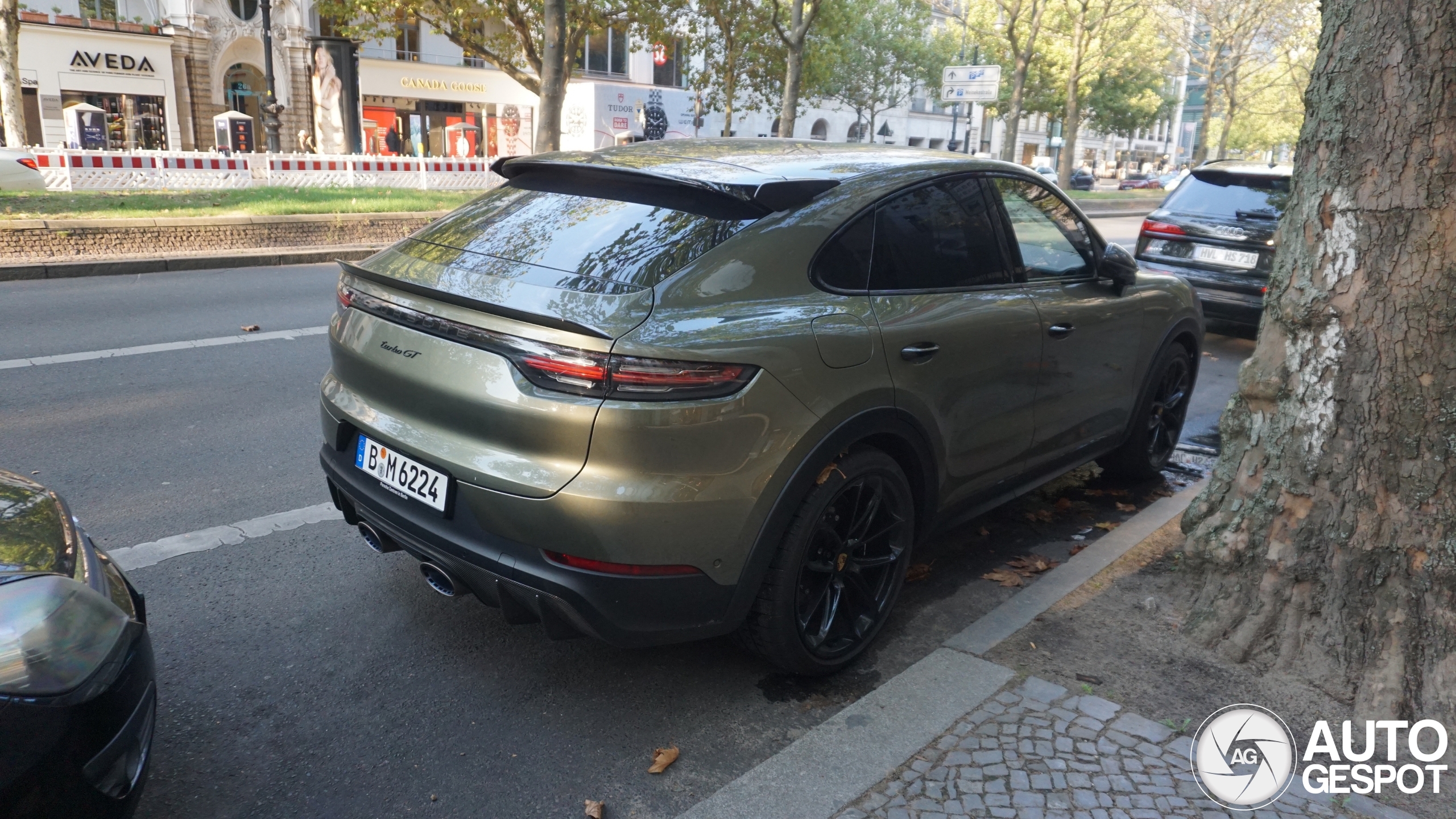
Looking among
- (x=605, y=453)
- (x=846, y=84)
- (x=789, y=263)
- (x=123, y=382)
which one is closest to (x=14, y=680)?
(x=605, y=453)

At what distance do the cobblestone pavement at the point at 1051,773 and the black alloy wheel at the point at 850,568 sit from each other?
502mm

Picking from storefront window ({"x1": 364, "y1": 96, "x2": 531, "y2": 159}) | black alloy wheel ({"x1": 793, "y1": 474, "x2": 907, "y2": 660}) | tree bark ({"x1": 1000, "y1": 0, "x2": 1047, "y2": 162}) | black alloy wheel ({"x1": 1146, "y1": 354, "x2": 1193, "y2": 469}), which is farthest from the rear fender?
storefront window ({"x1": 364, "y1": 96, "x2": 531, "y2": 159})

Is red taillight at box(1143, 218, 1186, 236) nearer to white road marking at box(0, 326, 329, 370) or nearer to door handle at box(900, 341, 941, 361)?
door handle at box(900, 341, 941, 361)

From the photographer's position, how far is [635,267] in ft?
9.21

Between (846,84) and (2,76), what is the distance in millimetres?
39541

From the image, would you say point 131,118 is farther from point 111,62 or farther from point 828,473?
point 828,473

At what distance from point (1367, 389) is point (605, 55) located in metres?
44.1

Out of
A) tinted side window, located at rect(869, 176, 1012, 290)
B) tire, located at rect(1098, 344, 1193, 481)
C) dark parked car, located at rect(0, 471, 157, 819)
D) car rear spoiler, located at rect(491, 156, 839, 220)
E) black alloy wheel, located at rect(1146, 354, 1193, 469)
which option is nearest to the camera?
dark parked car, located at rect(0, 471, 157, 819)

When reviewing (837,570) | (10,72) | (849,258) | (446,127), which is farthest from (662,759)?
(446,127)

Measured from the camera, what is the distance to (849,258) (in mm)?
3146

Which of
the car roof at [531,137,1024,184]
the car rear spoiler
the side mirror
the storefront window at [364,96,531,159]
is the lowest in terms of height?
the side mirror

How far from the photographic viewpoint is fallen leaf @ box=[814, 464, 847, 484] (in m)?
2.94

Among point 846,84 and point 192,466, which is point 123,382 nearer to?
point 192,466

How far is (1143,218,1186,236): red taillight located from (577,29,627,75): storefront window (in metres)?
37.1
